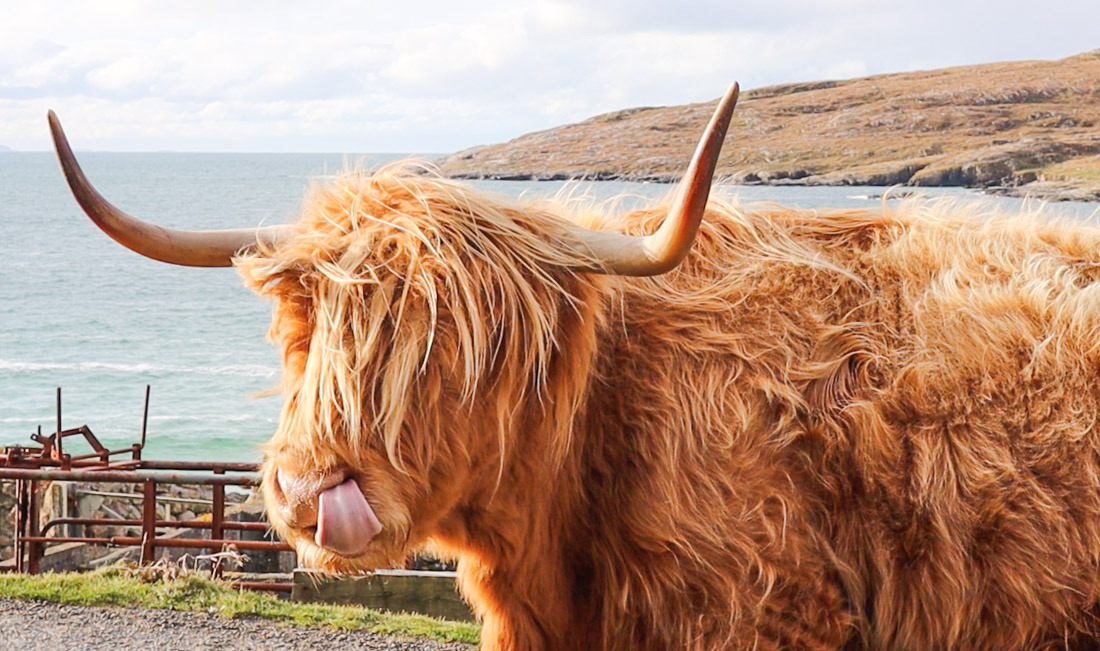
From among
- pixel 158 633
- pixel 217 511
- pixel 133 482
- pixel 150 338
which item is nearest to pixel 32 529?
pixel 217 511

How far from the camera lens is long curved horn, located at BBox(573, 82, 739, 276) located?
2.12m

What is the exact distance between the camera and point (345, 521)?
2.16 m

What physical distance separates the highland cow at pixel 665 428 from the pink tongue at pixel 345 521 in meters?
0.03

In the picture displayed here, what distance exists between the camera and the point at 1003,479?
2.50 metres

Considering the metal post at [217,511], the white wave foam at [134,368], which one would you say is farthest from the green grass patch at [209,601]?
the white wave foam at [134,368]

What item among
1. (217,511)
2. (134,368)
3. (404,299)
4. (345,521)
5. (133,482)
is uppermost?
(404,299)

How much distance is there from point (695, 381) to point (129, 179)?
555 feet

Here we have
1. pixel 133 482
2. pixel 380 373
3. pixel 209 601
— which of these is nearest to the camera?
pixel 380 373

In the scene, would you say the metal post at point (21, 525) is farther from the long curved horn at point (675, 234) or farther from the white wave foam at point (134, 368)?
the white wave foam at point (134, 368)

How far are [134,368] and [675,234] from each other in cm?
4259

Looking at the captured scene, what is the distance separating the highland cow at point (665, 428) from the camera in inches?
90.7

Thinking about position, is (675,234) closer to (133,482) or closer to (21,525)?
(133,482)

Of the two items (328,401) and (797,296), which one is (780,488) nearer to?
(797,296)

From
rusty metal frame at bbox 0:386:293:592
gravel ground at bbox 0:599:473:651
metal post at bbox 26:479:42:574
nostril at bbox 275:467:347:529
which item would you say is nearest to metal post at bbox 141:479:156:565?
rusty metal frame at bbox 0:386:293:592
